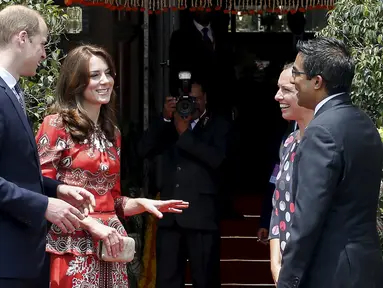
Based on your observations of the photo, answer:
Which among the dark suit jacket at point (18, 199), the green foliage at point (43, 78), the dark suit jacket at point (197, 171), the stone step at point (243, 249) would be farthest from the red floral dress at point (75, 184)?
the stone step at point (243, 249)

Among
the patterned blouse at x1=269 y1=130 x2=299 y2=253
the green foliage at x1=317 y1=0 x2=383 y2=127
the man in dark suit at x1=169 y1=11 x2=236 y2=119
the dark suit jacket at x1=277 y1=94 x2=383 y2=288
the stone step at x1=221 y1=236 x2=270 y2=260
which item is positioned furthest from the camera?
the man in dark suit at x1=169 y1=11 x2=236 y2=119

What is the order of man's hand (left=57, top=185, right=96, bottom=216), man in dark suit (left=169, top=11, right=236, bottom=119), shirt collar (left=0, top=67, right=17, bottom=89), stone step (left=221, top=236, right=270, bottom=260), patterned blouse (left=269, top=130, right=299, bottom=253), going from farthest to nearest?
1. man in dark suit (left=169, top=11, right=236, bottom=119)
2. stone step (left=221, top=236, right=270, bottom=260)
3. patterned blouse (left=269, top=130, right=299, bottom=253)
4. man's hand (left=57, top=185, right=96, bottom=216)
5. shirt collar (left=0, top=67, right=17, bottom=89)

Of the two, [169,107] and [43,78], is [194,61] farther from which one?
[43,78]

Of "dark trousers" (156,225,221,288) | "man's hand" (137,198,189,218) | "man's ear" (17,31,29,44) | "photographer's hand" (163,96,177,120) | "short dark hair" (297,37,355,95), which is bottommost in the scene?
"dark trousers" (156,225,221,288)

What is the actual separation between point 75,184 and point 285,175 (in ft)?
3.43

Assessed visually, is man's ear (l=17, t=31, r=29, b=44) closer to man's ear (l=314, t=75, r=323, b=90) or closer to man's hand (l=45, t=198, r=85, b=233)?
man's hand (l=45, t=198, r=85, b=233)

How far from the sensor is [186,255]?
616 centimetres

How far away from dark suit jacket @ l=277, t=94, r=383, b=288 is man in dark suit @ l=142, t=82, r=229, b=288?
2.50m

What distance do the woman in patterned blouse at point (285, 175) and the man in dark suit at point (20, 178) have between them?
1.13m

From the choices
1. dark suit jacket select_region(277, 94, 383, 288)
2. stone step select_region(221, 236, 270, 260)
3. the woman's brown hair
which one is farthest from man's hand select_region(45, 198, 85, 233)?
stone step select_region(221, 236, 270, 260)

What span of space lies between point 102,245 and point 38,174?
2.26 feet

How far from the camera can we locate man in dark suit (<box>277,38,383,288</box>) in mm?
3436

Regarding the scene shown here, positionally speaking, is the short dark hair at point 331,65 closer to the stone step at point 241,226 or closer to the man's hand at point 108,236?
the man's hand at point 108,236

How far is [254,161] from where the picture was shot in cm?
1115
